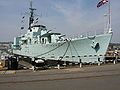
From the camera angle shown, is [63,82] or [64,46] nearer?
[63,82]

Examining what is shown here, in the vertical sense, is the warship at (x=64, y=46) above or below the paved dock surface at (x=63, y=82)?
above

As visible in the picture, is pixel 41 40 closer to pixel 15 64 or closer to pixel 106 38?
pixel 106 38

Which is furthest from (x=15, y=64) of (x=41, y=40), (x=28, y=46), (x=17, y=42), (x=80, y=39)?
(x=17, y=42)

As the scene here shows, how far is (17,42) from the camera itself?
5434 cm

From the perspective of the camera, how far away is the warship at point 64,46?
28469 millimetres

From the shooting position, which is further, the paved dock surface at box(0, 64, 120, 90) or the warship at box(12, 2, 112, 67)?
the warship at box(12, 2, 112, 67)

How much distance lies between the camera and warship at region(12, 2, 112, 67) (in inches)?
1121

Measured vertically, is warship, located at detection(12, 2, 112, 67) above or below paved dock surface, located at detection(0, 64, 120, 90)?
above

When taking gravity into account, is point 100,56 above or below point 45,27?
below

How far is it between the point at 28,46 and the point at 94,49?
15.8 m

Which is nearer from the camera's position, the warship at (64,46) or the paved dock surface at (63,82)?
the paved dock surface at (63,82)

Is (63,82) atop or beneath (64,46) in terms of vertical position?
beneath

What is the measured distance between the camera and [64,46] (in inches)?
1245

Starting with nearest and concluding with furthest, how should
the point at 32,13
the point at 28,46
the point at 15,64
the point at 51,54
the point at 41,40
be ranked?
the point at 15,64 → the point at 51,54 → the point at 41,40 → the point at 28,46 → the point at 32,13
